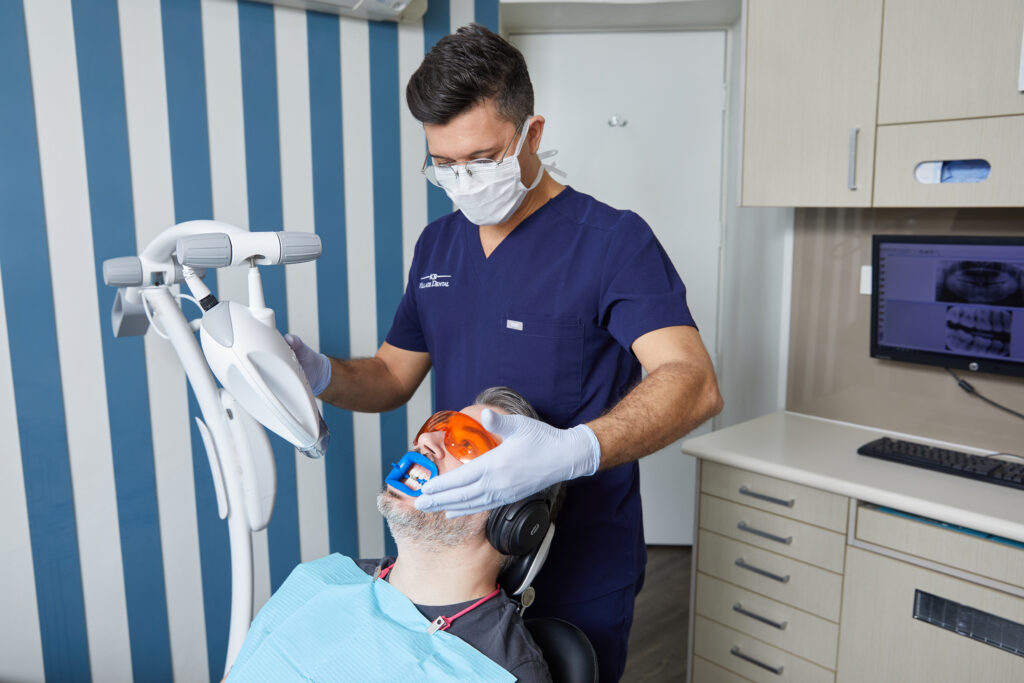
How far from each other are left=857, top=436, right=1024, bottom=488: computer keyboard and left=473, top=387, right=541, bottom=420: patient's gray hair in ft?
4.12

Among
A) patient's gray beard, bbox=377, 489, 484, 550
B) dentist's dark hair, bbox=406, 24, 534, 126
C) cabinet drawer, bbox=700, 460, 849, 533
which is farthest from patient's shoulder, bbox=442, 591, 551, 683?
cabinet drawer, bbox=700, 460, 849, 533

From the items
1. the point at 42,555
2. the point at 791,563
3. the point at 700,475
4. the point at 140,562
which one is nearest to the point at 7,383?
the point at 42,555

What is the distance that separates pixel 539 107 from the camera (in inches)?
129

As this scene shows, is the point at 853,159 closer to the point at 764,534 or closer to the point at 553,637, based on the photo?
the point at 764,534

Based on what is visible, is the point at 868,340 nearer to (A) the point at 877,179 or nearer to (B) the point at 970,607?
(A) the point at 877,179

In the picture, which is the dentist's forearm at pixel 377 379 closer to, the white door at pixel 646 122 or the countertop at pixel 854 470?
the countertop at pixel 854 470

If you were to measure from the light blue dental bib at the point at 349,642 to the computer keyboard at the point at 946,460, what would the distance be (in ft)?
4.67

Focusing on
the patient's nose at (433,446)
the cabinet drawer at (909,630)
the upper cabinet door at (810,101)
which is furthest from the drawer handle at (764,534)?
the patient's nose at (433,446)

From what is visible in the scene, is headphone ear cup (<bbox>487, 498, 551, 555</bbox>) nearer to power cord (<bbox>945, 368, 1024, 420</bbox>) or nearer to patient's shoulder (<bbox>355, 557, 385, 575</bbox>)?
patient's shoulder (<bbox>355, 557, 385, 575</bbox>)

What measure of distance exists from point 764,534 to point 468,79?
5.03ft

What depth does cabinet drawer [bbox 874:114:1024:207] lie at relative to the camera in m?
1.80

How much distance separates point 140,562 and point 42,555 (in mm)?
216

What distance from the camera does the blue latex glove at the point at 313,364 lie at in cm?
146

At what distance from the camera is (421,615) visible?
4.16ft
